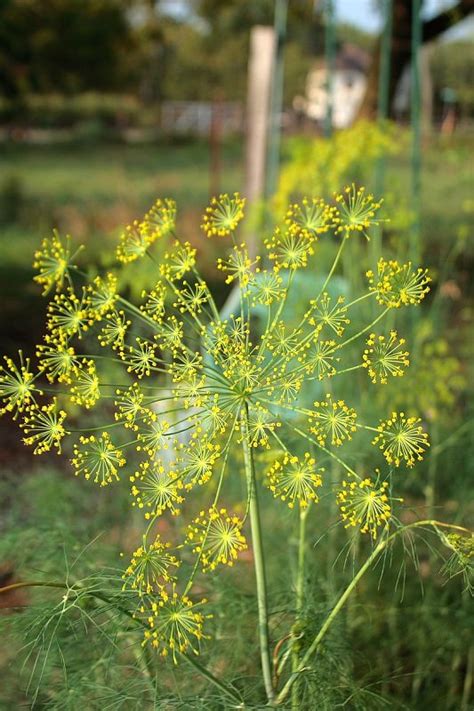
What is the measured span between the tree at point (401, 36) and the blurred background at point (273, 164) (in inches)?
0.7

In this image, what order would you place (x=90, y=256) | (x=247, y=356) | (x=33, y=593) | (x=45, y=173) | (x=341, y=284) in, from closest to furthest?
(x=247, y=356) < (x=33, y=593) < (x=341, y=284) < (x=90, y=256) < (x=45, y=173)

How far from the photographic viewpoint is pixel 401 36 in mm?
5680

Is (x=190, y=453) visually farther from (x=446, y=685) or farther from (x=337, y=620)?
(x=446, y=685)

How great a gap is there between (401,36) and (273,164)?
43.9 inches

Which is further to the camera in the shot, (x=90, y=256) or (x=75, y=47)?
(x=75, y=47)

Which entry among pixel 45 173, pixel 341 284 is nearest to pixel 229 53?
pixel 45 173

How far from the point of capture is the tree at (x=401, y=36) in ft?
18.1

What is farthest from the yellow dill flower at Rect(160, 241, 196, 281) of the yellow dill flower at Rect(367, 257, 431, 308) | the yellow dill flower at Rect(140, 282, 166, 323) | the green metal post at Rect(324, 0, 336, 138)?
the green metal post at Rect(324, 0, 336, 138)

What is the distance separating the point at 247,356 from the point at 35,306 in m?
6.50

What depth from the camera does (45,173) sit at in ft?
65.1

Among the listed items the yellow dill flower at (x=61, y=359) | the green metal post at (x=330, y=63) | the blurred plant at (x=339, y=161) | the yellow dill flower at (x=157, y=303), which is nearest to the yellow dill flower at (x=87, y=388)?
the yellow dill flower at (x=61, y=359)

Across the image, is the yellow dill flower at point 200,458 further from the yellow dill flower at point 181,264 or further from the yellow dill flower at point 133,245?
the yellow dill flower at point 133,245

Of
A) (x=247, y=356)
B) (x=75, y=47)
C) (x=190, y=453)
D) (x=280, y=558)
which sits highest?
(x=75, y=47)

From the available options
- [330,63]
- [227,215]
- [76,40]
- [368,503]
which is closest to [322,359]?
[368,503]
